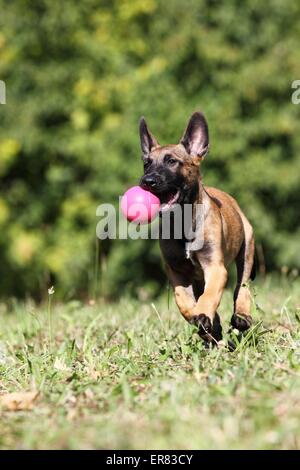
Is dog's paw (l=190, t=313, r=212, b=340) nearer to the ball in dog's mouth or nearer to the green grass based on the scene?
the green grass

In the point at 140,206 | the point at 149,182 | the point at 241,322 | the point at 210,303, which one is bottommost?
the point at 241,322

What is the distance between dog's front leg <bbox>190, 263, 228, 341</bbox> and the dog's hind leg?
1.21 feet

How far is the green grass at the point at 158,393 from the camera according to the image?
3.28 m

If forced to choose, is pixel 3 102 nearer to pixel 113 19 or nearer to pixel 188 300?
pixel 113 19

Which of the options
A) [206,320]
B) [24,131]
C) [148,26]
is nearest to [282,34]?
[148,26]

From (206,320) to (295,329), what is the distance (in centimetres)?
75

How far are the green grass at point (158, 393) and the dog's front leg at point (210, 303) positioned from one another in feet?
0.34

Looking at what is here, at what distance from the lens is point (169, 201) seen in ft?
18.9

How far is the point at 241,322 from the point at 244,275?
1031 millimetres

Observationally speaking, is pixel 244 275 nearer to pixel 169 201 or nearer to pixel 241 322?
pixel 241 322

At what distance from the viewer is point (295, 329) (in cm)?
549
